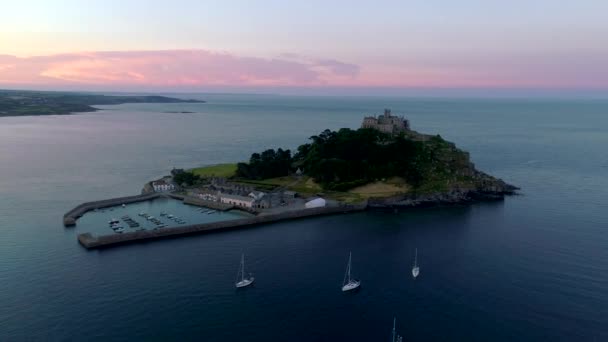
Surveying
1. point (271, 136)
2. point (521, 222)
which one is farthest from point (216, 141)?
point (521, 222)

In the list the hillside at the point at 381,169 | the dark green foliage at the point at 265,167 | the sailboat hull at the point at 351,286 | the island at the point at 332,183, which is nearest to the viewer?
the sailboat hull at the point at 351,286

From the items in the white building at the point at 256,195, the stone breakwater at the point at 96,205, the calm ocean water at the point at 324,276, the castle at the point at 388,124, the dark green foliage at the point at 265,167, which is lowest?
the calm ocean water at the point at 324,276

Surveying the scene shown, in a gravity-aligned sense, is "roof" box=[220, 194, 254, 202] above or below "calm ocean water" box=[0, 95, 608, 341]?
above

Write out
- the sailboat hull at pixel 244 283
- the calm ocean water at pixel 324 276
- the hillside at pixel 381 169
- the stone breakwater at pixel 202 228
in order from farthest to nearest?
the hillside at pixel 381 169 → the stone breakwater at pixel 202 228 → the sailboat hull at pixel 244 283 → the calm ocean water at pixel 324 276

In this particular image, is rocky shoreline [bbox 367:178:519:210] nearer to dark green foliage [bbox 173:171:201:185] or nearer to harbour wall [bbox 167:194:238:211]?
harbour wall [bbox 167:194:238:211]

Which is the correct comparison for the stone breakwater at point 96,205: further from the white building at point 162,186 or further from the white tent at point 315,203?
the white tent at point 315,203

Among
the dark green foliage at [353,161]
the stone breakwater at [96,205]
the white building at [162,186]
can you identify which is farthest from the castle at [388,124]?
the stone breakwater at [96,205]

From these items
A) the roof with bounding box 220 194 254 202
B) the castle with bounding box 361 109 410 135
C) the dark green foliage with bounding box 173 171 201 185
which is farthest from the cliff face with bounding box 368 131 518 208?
the dark green foliage with bounding box 173 171 201 185
